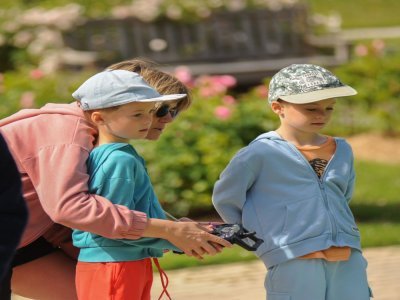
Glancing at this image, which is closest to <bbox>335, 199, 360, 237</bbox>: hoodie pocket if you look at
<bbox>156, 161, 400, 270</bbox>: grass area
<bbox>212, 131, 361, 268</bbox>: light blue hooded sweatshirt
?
<bbox>212, 131, 361, 268</bbox>: light blue hooded sweatshirt

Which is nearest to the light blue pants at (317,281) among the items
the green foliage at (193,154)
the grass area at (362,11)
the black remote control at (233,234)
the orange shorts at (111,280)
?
the black remote control at (233,234)

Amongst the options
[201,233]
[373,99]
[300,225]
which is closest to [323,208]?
[300,225]

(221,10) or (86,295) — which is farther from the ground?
(86,295)

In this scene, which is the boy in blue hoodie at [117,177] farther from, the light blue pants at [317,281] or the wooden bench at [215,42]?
the wooden bench at [215,42]

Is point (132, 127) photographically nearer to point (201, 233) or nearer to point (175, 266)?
point (201, 233)

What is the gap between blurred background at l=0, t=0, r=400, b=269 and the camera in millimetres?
8430

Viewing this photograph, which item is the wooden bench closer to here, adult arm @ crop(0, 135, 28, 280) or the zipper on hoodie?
the zipper on hoodie

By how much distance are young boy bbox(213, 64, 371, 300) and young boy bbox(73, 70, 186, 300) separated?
21.2 inches

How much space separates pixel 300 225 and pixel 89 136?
89 centimetres

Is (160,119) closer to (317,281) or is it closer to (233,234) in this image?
(233,234)

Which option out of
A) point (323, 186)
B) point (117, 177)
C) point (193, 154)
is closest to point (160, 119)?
point (117, 177)

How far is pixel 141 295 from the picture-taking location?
3619mm

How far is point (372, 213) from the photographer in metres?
8.65

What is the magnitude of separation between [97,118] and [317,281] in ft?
3.32
